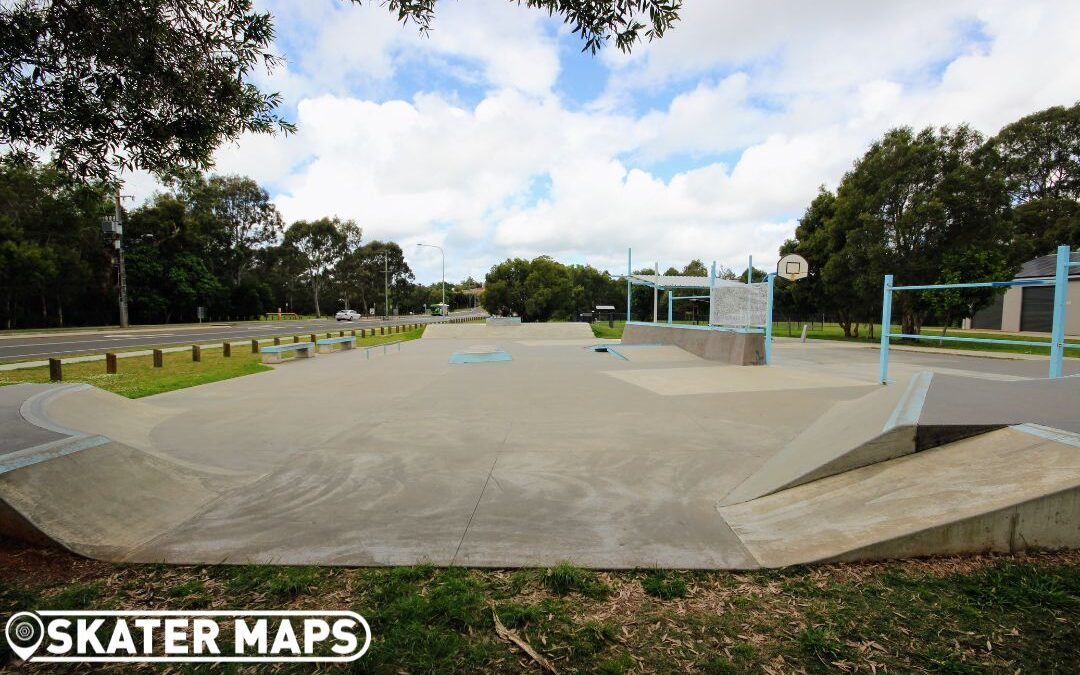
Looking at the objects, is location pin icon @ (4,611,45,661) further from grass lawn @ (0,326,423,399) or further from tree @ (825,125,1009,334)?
tree @ (825,125,1009,334)

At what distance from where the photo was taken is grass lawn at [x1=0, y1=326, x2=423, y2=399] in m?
9.80

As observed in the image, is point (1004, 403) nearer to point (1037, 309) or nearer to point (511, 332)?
point (511, 332)

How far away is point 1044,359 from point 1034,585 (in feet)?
51.5

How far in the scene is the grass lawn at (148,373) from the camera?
386 inches

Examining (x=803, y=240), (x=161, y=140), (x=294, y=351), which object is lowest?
(x=294, y=351)

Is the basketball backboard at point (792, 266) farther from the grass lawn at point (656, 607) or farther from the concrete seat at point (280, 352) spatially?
the grass lawn at point (656, 607)

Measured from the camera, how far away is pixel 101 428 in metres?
5.81

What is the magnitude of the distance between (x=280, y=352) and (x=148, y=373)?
3.80 m

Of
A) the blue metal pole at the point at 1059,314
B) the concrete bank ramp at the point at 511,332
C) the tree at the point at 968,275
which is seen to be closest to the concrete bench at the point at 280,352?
the concrete bank ramp at the point at 511,332

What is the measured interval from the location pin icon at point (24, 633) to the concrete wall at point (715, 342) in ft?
42.4

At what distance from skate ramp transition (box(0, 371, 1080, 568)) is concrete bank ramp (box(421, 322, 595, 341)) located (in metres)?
22.2

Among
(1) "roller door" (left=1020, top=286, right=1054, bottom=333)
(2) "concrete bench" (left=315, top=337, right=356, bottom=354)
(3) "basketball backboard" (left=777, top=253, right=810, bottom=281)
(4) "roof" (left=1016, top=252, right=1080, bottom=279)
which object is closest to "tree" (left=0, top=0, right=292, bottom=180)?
(2) "concrete bench" (left=315, top=337, right=356, bottom=354)

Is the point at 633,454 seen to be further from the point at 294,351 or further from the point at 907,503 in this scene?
the point at 294,351

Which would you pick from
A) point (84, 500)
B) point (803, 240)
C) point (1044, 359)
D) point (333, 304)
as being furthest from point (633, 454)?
point (333, 304)
